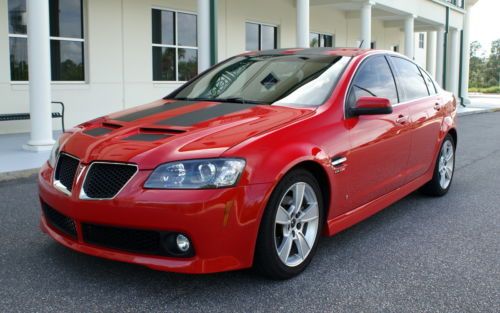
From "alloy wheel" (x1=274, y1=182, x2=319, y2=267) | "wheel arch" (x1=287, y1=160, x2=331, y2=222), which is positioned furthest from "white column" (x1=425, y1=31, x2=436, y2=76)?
"alloy wheel" (x1=274, y1=182, x2=319, y2=267)

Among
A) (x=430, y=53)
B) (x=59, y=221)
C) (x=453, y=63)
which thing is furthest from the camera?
(x=430, y=53)

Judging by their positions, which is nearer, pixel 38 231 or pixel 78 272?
pixel 78 272

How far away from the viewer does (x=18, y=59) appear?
451 inches

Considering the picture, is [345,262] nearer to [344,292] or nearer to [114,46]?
[344,292]

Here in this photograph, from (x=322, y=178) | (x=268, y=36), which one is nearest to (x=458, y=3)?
(x=268, y=36)

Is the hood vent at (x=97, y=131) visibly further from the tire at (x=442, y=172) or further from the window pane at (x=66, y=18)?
the window pane at (x=66, y=18)

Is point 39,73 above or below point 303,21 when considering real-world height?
below

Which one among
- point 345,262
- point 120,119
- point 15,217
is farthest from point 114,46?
point 345,262

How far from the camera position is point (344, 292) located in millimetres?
3459

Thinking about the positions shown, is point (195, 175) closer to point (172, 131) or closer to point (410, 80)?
point (172, 131)

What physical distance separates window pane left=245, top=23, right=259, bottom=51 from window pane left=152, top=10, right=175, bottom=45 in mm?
3229

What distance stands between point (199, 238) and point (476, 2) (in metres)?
29.8

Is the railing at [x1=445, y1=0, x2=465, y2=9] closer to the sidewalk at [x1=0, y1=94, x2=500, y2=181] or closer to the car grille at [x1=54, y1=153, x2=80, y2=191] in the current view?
the sidewalk at [x1=0, y1=94, x2=500, y2=181]

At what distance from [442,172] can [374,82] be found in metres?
1.90
